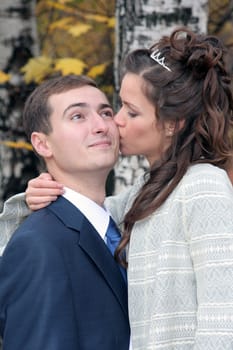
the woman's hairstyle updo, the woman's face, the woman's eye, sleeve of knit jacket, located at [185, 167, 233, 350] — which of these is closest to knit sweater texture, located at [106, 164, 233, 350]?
sleeve of knit jacket, located at [185, 167, 233, 350]

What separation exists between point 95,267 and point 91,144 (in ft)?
1.57

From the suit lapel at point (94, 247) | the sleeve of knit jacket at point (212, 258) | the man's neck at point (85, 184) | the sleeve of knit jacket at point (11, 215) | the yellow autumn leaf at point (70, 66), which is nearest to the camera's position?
the sleeve of knit jacket at point (212, 258)

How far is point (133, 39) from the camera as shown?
5.01 metres

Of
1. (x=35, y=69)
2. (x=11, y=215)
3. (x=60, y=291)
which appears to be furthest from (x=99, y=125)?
(x=35, y=69)

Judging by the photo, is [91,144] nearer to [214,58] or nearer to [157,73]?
[157,73]

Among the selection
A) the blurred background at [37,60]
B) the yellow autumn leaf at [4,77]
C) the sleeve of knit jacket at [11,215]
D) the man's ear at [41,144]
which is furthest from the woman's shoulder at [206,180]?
the yellow autumn leaf at [4,77]

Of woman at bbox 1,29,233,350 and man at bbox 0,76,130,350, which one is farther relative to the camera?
man at bbox 0,76,130,350

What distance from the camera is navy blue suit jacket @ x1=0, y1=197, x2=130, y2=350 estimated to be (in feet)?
9.43

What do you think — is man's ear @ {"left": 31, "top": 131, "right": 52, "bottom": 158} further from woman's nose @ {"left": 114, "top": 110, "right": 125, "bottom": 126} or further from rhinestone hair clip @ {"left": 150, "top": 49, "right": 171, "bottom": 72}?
rhinestone hair clip @ {"left": 150, "top": 49, "right": 171, "bottom": 72}

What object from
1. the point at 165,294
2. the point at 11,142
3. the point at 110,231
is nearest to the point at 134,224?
the point at 110,231

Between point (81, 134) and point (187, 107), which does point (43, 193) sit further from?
point (187, 107)

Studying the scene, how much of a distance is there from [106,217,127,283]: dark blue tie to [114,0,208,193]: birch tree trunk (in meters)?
1.66

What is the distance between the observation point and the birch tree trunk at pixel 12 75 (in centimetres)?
580

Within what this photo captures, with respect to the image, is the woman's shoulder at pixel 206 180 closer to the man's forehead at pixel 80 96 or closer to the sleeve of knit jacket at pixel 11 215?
the man's forehead at pixel 80 96
